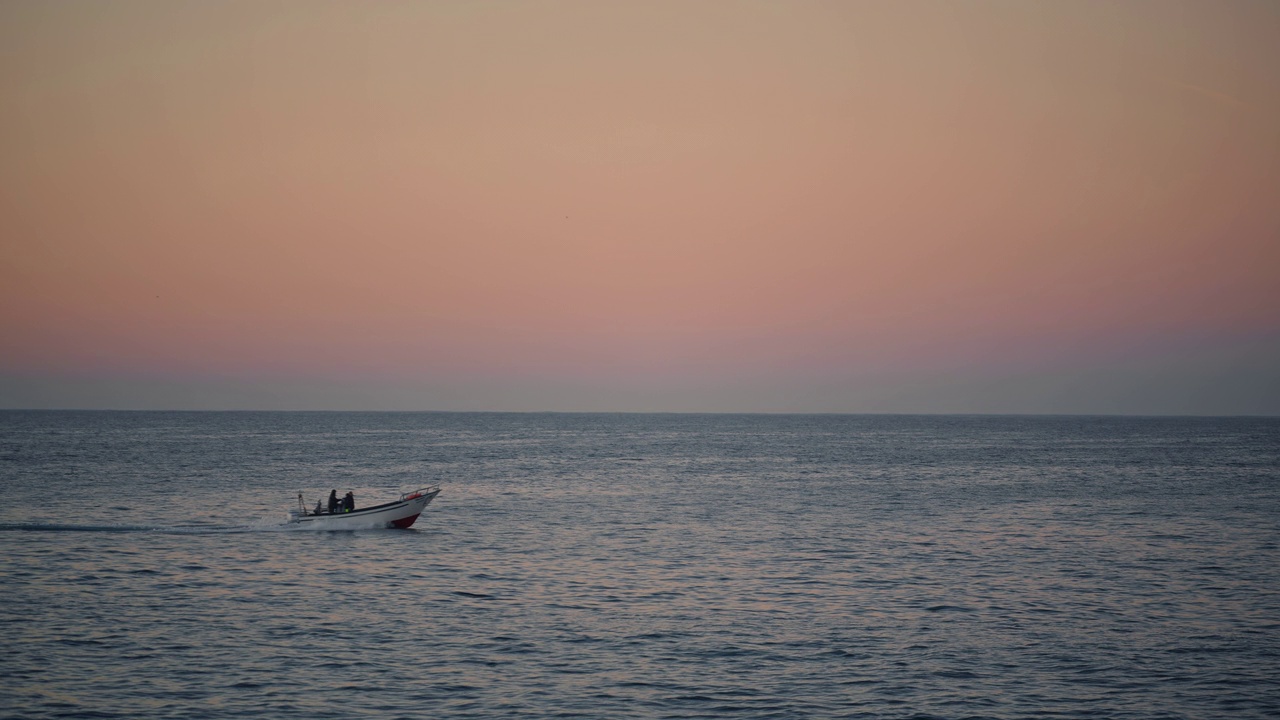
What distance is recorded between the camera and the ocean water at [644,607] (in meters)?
22.9

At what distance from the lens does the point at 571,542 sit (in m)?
46.7

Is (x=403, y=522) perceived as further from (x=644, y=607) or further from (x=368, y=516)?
(x=644, y=607)

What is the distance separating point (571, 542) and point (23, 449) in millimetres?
101321

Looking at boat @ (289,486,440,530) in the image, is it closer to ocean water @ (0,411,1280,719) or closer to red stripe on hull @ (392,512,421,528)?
red stripe on hull @ (392,512,421,528)

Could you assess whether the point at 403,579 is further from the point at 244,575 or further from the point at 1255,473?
the point at 1255,473

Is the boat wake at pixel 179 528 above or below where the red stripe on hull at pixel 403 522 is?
below

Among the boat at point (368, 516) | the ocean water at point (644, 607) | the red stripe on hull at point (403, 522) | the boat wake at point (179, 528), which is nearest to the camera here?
the ocean water at point (644, 607)

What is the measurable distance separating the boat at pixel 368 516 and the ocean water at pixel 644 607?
793 mm

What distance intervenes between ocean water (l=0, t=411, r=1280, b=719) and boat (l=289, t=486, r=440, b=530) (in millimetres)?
793

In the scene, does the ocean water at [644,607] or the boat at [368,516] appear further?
the boat at [368,516]

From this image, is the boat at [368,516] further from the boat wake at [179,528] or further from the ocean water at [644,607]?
the ocean water at [644,607]

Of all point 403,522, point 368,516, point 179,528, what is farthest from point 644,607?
point 179,528

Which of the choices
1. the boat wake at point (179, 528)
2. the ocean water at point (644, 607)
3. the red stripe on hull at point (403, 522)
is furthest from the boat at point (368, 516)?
the ocean water at point (644, 607)

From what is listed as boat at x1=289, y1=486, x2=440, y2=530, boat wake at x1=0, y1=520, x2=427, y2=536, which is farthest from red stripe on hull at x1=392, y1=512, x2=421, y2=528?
boat wake at x1=0, y1=520, x2=427, y2=536
